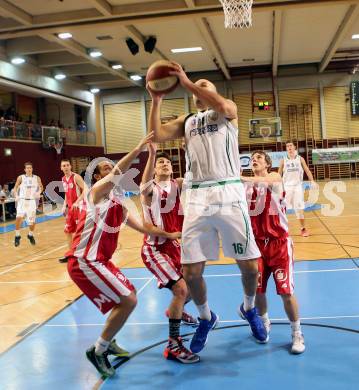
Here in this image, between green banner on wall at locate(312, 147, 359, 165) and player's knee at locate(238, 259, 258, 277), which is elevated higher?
green banner on wall at locate(312, 147, 359, 165)

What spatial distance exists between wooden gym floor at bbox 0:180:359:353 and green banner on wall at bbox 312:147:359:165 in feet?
41.3

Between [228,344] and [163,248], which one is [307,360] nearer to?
[228,344]

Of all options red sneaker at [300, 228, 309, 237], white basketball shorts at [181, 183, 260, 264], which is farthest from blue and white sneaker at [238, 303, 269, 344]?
red sneaker at [300, 228, 309, 237]

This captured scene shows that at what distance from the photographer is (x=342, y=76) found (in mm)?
26953

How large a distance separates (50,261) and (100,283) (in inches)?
214

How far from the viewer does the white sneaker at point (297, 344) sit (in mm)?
3848

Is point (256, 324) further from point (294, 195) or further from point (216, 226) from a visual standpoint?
point (294, 195)

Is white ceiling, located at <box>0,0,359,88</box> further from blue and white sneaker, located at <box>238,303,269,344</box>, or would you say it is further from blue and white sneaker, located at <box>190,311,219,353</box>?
blue and white sneaker, located at <box>190,311,219,353</box>

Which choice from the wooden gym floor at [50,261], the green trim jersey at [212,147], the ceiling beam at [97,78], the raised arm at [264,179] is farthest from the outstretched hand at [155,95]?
the ceiling beam at [97,78]

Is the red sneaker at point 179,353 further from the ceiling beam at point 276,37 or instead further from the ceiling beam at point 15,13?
the ceiling beam at point 276,37

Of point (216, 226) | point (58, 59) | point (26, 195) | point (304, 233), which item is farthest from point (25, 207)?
point (58, 59)

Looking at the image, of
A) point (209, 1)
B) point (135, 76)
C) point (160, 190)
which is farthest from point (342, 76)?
point (160, 190)

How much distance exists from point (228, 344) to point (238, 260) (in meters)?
0.99

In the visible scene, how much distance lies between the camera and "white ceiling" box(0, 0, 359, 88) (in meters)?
13.6
